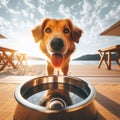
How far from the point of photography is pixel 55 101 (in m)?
0.78

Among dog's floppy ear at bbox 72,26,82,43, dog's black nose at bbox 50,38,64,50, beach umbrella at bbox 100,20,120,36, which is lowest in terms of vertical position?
dog's black nose at bbox 50,38,64,50

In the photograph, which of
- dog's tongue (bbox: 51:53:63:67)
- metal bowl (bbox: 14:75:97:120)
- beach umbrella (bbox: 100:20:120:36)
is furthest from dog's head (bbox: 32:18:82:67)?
beach umbrella (bbox: 100:20:120:36)

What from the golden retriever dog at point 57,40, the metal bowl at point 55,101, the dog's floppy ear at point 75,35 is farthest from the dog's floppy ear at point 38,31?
the metal bowl at point 55,101

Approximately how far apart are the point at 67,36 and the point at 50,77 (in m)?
1.15

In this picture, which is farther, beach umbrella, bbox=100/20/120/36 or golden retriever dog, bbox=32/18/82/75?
beach umbrella, bbox=100/20/120/36

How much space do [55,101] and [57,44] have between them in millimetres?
1015

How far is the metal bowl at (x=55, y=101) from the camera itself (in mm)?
486

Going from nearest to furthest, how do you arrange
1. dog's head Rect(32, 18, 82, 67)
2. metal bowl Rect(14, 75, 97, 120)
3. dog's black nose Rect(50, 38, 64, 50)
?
1. metal bowl Rect(14, 75, 97, 120)
2. dog's black nose Rect(50, 38, 64, 50)
3. dog's head Rect(32, 18, 82, 67)

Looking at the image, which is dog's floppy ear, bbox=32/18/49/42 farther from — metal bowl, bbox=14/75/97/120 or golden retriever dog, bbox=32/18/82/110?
metal bowl, bbox=14/75/97/120

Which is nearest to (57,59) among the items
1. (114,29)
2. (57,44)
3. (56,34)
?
(57,44)

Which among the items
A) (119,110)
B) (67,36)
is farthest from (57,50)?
(119,110)

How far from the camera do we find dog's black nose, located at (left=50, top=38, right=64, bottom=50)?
1.67 meters

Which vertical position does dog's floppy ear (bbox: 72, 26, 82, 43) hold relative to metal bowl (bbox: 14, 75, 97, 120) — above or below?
above

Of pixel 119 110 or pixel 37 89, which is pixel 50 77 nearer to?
pixel 37 89
